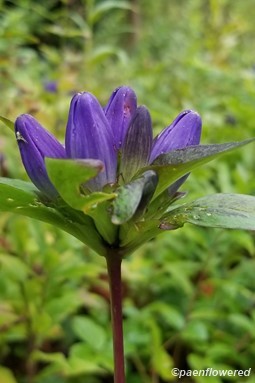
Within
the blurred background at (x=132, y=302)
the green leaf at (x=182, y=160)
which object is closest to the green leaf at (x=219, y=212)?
the green leaf at (x=182, y=160)

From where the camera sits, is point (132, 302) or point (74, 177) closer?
point (74, 177)

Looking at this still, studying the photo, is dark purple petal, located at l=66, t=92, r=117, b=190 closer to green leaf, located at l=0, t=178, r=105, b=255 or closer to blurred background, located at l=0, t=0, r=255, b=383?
green leaf, located at l=0, t=178, r=105, b=255

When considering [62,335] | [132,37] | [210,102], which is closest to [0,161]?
[62,335]

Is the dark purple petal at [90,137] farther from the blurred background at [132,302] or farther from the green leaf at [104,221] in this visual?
the blurred background at [132,302]

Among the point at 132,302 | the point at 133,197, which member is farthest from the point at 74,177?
the point at 132,302

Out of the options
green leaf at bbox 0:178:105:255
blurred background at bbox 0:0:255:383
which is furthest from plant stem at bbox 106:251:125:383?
blurred background at bbox 0:0:255:383

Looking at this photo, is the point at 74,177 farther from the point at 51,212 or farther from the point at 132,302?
the point at 132,302
